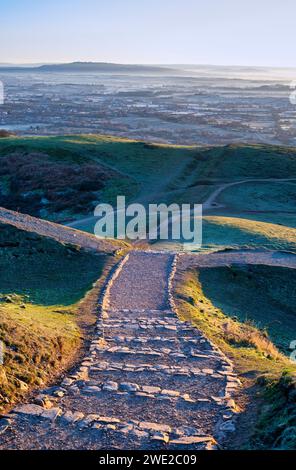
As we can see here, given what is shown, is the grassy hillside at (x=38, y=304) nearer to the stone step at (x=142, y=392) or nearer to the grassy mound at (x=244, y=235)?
the stone step at (x=142, y=392)

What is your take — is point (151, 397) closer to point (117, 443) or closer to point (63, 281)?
point (117, 443)

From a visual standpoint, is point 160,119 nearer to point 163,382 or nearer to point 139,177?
point 139,177

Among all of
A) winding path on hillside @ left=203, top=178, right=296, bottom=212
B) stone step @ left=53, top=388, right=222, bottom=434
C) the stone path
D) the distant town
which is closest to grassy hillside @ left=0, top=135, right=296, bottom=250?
winding path on hillside @ left=203, top=178, right=296, bottom=212

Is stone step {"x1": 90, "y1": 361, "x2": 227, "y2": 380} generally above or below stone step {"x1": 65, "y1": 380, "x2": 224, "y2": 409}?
below

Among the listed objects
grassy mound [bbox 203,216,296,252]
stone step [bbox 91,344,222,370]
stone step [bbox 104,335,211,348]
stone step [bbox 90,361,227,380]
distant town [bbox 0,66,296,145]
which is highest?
distant town [bbox 0,66,296,145]

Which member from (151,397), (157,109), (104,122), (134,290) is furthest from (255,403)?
(157,109)

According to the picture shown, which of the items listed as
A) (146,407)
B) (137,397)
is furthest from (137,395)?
(146,407)

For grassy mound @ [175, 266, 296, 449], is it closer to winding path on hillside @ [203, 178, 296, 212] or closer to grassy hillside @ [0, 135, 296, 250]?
grassy hillside @ [0, 135, 296, 250]

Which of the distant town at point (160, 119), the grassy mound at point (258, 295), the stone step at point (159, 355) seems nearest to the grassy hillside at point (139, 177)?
the grassy mound at point (258, 295)
